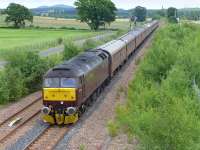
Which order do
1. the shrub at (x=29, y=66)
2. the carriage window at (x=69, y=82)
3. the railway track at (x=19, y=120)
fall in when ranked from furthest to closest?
the shrub at (x=29, y=66)
the carriage window at (x=69, y=82)
the railway track at (x=19, y=120)

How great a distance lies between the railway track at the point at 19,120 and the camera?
2097cm

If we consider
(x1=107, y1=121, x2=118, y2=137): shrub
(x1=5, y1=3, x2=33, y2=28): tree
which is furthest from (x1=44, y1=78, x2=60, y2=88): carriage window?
(x1=5, y1=3, x2=33, y2=28): tree

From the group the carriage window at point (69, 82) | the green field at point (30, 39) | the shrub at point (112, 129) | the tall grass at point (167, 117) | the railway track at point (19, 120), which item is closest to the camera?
the tall grass at point (167, 117)

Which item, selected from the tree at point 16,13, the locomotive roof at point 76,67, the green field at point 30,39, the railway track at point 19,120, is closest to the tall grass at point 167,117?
the locomotive roof at point 76,67

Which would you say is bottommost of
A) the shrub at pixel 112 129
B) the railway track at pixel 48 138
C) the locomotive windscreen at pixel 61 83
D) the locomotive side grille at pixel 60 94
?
the railway track at pixel 48 138

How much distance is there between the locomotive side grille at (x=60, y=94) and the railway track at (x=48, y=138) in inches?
55.2

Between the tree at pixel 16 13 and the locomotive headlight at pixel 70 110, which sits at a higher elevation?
the tree at pixel 16 13

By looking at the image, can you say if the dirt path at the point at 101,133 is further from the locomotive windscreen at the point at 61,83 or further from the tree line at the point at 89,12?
the tree line at the point at 89,12

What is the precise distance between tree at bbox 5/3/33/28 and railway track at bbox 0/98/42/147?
338ft

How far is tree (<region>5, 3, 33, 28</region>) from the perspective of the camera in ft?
422

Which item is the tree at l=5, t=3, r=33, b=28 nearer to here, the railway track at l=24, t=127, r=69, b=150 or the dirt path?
the dirt path

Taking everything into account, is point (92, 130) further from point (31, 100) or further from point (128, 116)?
point (31, 100)

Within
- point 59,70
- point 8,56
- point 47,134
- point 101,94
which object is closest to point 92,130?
point 47,134

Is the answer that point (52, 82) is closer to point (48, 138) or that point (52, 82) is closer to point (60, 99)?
point (60, 99)
